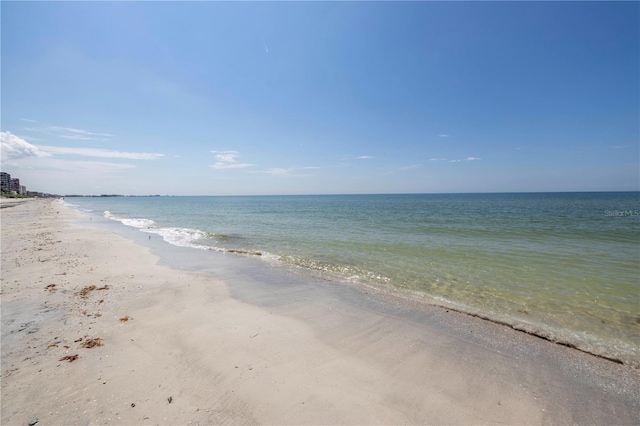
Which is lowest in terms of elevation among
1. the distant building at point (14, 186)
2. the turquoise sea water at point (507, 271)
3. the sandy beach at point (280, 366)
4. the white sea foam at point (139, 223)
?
the white sea foam at point (139, 223)

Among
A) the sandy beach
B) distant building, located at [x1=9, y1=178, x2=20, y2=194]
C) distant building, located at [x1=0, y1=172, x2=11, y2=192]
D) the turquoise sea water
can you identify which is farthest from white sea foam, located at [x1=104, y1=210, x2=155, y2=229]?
distant building, located at [x1=9, y1=178, x2=20, y2=194]

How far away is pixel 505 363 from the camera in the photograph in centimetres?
521

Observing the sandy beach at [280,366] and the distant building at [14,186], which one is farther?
the distant building at [14,186]

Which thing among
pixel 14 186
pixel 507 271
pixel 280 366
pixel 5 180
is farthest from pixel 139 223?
pixel 14 186

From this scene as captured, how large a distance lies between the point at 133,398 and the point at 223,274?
7338mm

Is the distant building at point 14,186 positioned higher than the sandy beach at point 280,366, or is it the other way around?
the distant building at point 14,186

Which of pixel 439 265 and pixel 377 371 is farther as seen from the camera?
pixel 439 265

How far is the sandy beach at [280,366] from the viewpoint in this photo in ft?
12.6

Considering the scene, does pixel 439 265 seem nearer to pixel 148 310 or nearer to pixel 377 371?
pixel 377 371

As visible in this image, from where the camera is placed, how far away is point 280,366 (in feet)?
15.9

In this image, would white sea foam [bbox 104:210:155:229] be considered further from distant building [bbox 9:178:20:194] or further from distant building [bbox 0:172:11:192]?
distant building [bbox 9:178:20:194]

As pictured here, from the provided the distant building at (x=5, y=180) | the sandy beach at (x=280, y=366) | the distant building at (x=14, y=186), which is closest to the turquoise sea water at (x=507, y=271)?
the sandy beach at (x=280, y=366)

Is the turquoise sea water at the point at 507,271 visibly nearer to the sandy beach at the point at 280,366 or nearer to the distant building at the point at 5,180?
the sandy beach at the point at 280,366

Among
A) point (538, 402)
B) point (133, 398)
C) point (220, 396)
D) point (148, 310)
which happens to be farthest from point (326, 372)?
point (148, 310)
